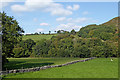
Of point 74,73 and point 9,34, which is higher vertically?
point 9,34

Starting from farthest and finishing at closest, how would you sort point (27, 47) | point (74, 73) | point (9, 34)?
1. point (27, 47)
2. point (9, 34)
3. point (74, 73)

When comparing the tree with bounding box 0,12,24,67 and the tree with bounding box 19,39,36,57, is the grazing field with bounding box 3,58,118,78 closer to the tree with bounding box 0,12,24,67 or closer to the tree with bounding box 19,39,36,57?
the tree with bounding box 0,12,24,67

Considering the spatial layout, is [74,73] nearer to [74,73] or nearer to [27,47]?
[74,73]

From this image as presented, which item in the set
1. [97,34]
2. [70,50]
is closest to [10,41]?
[70,50]

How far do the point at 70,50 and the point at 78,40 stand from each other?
38.2 ft

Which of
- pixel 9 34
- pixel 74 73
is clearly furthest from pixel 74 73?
pixel 9 34

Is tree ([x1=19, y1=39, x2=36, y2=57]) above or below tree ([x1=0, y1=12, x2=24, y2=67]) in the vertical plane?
below

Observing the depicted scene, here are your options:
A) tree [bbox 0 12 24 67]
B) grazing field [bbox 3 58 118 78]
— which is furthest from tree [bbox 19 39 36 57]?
grazing field [bbox 3 58 118 78]

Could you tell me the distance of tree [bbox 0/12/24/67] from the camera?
1560 inches

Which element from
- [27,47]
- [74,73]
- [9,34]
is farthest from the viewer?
[27,47]

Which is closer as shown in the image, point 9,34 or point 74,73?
point 74,73

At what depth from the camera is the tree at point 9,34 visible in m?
39.6

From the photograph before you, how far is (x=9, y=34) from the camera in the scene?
44.7m

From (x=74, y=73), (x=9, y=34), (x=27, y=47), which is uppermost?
(x=9, y=34)
